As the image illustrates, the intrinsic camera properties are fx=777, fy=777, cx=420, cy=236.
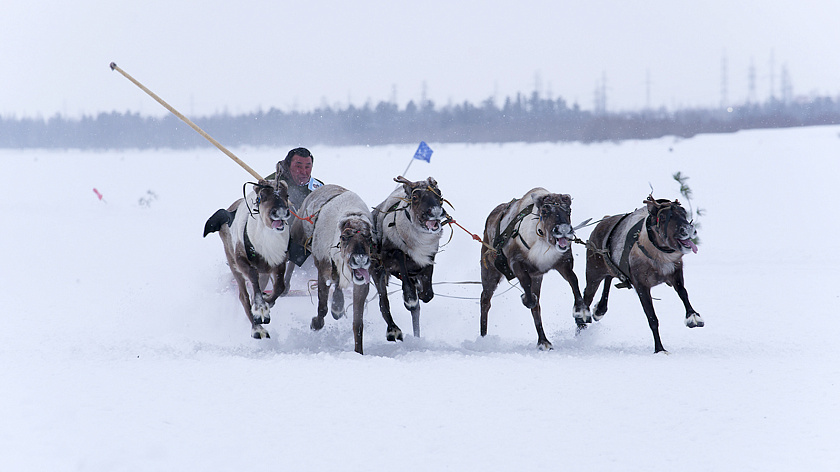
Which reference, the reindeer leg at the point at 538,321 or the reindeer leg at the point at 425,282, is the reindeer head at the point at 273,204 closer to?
the reindeer leg at the point at 425,282

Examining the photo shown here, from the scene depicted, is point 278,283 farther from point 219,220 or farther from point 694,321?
point 694,321

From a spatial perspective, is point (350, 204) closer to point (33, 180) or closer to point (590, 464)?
point (590, 464)

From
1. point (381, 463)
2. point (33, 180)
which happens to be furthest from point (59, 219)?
point (381, 463)

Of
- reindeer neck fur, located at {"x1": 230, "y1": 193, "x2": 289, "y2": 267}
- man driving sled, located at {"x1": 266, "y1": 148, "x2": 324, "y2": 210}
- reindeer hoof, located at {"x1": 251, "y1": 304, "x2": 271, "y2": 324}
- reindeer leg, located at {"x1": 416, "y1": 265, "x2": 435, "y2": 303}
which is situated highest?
man driving sled, located at {"x1": 266, "y1": 148, "x2": 324, "y2": 210}

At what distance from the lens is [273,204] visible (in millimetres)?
7590

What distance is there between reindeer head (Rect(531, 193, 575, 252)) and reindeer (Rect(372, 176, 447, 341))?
1.03 metres

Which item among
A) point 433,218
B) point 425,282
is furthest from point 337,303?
point 433,218

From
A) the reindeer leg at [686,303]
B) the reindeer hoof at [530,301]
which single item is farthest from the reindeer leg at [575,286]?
the reindeer leg at [686,303]

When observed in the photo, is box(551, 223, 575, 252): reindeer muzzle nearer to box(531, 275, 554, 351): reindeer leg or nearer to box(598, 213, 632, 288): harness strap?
box(531, 275, 554, 351): reindeer leg

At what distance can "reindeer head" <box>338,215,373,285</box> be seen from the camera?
7074mm

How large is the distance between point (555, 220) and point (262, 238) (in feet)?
9.82

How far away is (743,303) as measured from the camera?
12.0 metres

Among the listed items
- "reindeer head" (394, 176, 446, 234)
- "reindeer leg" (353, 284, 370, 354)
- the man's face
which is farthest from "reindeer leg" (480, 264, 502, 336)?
the man's face

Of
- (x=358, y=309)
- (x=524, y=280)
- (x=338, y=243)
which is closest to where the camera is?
(x=358, y=309)
